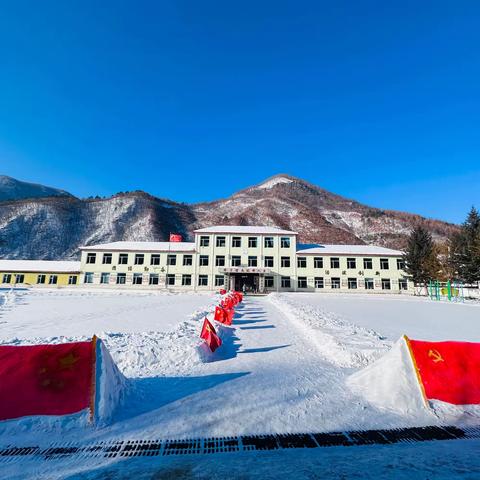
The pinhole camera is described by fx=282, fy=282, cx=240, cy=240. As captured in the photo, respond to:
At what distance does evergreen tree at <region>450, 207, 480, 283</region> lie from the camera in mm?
33888

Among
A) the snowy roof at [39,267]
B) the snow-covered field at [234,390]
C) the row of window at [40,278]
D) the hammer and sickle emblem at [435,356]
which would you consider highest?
the snowy roof at [39,267]

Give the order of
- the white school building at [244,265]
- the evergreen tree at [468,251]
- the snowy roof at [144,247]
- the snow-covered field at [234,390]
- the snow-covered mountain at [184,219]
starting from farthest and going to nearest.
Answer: the snow-covered mountain at [184,219]
the snowy roof at [144,247]
the white school building at [244,265]
the evergreen tree at [468,251]
the snow-covered field at [234,390]

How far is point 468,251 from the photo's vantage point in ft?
116

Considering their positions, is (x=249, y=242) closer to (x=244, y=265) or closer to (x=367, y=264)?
(x=244, y=265)

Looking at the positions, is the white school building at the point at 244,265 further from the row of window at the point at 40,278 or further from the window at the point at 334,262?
the row of window at the point at 40,278

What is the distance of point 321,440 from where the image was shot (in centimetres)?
324

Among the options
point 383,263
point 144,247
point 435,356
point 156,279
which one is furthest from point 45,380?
point 383,263

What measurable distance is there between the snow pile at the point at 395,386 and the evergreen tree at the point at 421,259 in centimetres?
4152

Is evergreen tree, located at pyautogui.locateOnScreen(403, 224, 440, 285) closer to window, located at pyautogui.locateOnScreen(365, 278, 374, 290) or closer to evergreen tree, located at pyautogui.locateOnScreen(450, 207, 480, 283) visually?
evergreen tree, located at pyautogui.locateOnScreen(450, 207, 480, 283)

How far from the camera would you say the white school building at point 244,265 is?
41312 millimetres

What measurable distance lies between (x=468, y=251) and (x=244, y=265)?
28.8 m

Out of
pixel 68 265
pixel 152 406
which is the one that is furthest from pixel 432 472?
pixel 68 265

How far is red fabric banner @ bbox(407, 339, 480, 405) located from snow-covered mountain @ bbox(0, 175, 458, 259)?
94.1 m

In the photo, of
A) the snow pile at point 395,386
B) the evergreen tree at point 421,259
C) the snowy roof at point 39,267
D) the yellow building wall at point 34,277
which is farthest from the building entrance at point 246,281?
the snow pile at point 395,386
